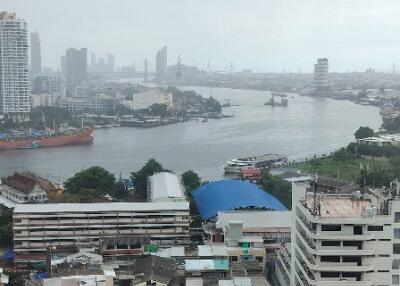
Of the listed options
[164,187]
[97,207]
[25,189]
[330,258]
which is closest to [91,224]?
[97,207]

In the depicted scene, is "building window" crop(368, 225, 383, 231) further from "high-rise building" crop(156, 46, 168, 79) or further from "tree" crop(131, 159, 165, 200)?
"high-rise building" crop(156, 46, 168, 79)

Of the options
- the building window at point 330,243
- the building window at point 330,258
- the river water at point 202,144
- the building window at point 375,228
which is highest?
the building window at point 375,228

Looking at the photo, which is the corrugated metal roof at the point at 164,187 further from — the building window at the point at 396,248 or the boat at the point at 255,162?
the building window at the point at 396,248

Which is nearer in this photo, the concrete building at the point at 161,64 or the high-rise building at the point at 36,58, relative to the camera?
the high-rise building at the point at 36,58

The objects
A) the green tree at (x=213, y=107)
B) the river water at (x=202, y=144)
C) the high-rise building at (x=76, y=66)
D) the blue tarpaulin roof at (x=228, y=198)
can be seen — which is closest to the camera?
the blue tarpaulin roof at (x=228, y=198)

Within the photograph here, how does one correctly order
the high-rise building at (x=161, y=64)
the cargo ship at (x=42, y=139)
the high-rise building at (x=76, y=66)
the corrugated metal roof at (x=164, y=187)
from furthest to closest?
the high-rise building at (x=161, y=64) → the high-rise building at (x=76, y=66) → the cargo ship at (x=42, y=139) → the corrugated metal roof at (x=164, y=187)

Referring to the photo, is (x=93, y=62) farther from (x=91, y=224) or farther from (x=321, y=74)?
(x=91, y=224)

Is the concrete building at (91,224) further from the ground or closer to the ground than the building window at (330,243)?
closer to the ground

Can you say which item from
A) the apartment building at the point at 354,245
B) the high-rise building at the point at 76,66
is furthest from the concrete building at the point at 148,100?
the apartment building at the point at 354,245
